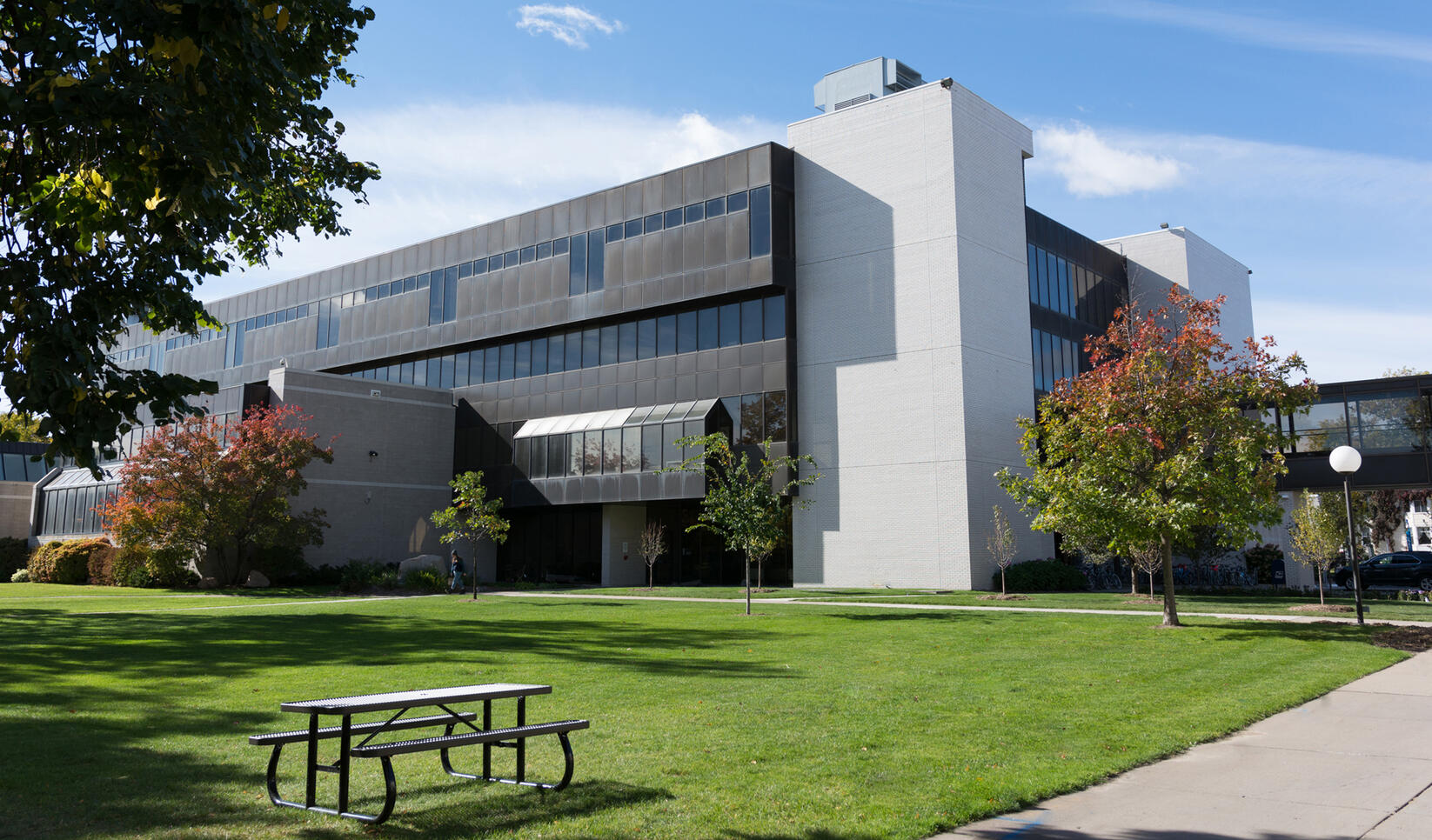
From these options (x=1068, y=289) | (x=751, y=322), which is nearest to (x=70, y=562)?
(x=751, y=322)

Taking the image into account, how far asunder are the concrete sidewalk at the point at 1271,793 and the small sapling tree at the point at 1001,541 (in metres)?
19.7

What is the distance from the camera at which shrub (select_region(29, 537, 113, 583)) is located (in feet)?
142

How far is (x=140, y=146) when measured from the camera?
20.9 ft

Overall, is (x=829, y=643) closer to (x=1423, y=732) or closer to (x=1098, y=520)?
(x=1098, y=520)

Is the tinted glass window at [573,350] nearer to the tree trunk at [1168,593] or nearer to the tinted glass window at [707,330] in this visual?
the tinted glass window at [707,330]

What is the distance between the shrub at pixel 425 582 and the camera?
36.3 m

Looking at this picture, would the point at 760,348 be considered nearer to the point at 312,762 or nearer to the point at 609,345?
the point at 609,345

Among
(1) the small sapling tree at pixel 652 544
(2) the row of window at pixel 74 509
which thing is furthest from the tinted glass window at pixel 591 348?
(2) the row of window at pixel 74 509

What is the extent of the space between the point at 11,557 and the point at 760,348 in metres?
40.1

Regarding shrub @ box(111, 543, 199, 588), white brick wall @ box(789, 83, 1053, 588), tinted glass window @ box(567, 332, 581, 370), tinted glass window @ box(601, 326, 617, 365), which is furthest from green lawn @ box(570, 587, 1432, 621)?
shrub @ box(111, 543, 199, 588)

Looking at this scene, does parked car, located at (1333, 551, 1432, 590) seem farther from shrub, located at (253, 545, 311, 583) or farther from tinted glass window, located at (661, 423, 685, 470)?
shrub, located at (253, 545, 311, 583)

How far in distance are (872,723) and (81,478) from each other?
5219 centimetres

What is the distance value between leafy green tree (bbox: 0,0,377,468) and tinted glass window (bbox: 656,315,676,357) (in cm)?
3090

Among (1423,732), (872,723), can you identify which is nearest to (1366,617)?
(1423,732)
